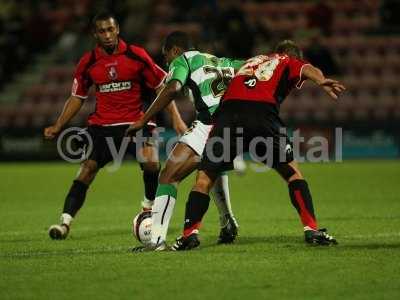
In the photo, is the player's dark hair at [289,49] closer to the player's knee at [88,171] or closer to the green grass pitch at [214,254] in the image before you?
the green grass pitch at [214,254]

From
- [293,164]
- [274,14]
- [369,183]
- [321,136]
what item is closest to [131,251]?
[293,164]

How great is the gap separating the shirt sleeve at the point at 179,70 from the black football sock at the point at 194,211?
988 mm

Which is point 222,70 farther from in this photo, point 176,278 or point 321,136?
point 321,136

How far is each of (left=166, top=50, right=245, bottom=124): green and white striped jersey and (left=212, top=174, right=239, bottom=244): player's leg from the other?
3.13ft

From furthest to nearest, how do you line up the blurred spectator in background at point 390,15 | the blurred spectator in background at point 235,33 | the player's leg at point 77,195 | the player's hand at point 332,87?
the blurred spectator in background at point 390,15
the blurred spectator in background at point 235,33
the player's leg at point 77,195
the player's hand at point 332,87

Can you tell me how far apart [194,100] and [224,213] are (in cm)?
119

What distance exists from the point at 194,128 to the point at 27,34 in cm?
1616

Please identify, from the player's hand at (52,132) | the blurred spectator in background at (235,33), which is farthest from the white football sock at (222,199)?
the blurred spectator in background at (235,33)

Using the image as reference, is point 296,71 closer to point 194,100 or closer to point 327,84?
point 327,84

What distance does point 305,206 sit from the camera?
819cm

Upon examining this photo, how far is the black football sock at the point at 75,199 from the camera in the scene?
31.0ft

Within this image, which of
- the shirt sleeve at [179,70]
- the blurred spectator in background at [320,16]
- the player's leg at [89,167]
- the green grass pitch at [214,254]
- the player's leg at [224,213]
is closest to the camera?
the green grass pitch at [214,254]

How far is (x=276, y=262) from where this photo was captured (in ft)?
23.7

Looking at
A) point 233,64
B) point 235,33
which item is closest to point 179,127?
point 233,64
